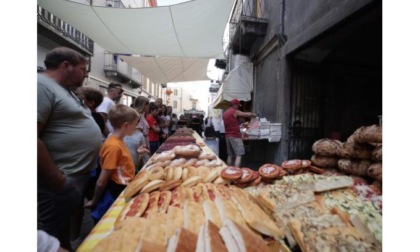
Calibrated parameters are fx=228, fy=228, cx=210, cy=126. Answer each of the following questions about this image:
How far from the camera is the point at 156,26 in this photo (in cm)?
705

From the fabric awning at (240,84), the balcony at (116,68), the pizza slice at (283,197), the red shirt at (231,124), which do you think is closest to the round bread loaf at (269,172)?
the pizza slice at (283,197)

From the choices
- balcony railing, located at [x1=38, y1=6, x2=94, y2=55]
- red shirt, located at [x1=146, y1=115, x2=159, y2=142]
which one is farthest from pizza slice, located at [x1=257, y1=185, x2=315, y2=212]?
balcony railing, located at [x1=38, y1=6, x2=94, y2=55]

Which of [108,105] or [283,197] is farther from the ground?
[108,105]

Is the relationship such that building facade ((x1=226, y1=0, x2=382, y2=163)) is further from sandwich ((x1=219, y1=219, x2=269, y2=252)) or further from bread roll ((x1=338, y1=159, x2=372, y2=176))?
sandwich ((x1=219, y1=219, x2=269, y2=252))

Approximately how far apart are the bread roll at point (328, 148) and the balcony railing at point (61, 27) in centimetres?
1044

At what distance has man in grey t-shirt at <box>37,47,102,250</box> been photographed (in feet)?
5.12

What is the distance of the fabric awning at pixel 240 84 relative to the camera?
30.1 ft

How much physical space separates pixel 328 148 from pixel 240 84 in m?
7.82

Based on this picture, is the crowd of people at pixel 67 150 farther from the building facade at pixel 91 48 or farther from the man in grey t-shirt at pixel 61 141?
the building facade at pixel 91 48

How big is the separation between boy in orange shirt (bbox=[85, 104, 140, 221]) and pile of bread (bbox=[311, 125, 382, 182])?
1.75 meters

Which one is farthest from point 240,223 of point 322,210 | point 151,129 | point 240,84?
point 240,84

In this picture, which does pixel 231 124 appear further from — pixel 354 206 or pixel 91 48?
pixel 91 48

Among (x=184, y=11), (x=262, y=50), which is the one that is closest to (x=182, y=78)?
(x=262, y=50)

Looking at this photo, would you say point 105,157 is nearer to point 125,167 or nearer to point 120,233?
point 125,167
